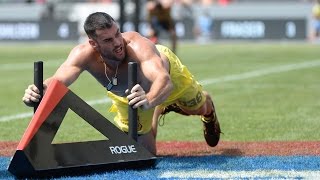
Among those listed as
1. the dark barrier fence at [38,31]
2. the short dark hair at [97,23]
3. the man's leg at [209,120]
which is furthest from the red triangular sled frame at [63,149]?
the dark barrier fence at [38,31]

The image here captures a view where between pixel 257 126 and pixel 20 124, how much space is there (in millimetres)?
3045

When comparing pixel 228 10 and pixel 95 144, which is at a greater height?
pixel 95 144

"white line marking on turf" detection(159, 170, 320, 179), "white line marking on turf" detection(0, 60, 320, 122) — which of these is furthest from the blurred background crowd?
"white line marking on turf" detection(159, 170, 320, 179)

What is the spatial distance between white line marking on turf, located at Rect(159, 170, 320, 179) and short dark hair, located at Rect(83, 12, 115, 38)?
127cm

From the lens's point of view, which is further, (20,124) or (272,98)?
(272,98)

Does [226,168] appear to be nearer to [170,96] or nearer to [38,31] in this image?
[170,96]

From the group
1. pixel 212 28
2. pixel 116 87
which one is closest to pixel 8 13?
pixel 212 28

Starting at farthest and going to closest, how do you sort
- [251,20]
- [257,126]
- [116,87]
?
[251,20] < [257,126] < [116,87]

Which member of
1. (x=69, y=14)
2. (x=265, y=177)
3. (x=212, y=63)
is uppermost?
(x=265, y=177)

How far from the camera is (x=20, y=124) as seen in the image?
1170cm

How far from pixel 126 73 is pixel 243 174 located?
1.41 meters

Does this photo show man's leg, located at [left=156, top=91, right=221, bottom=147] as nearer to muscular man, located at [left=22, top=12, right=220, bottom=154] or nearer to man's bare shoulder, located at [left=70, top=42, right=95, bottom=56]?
muscular man, located at [left=22, top=12, right=220, bottom=154]

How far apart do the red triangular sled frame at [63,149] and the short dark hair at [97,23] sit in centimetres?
55

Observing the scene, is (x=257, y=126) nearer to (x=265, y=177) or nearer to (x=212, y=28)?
(x=265, y=177)
